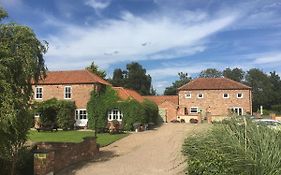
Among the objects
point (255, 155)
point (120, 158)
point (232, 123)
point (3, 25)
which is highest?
point (3, 25)

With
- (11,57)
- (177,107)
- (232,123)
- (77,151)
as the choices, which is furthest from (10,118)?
(177,107)

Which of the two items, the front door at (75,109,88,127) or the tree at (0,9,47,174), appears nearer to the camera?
the tree at (0,9,47,174)

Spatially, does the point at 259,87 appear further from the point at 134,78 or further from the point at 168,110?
the point at 168,110

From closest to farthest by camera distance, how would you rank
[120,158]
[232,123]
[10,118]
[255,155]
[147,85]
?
[255,155]
[232,123]
[10,118]
[120,158]
[147,85]

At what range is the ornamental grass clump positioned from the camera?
9.73 meters

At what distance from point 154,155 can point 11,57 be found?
32.6ft

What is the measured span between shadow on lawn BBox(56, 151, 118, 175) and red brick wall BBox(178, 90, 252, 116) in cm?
3851

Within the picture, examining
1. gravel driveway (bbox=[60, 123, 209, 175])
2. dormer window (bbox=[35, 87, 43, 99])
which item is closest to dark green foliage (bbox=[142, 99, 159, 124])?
dormer window (bbox=[35, 87, 43, 99])

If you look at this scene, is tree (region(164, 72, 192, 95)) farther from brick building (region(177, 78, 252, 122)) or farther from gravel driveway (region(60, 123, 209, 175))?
gravel driveway (region(60, 123, 209, 175))

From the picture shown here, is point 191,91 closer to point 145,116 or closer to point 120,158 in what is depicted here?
point 145,116

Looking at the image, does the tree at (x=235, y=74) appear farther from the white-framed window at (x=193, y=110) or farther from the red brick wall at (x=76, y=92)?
the red brick wall at (x=76, y=92)

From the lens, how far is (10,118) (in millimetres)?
14281

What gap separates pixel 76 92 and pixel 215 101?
25.9 m

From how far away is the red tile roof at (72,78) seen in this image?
141 ft
